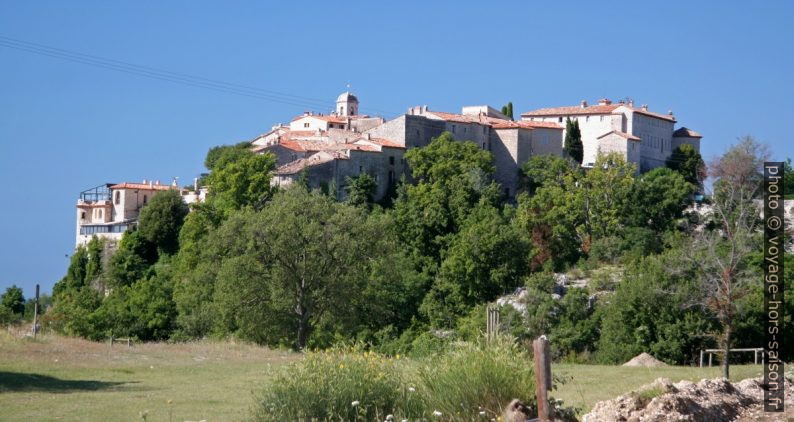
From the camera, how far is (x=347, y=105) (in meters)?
99.1

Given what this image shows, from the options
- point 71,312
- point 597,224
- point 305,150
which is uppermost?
point 305,150

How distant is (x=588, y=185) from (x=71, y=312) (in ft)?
96.4

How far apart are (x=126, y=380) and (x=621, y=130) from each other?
6059 cm

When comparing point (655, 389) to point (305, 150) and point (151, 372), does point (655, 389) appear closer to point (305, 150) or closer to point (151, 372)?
point (151, 372)

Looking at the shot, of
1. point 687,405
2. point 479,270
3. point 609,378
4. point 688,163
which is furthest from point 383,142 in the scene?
point 687,405

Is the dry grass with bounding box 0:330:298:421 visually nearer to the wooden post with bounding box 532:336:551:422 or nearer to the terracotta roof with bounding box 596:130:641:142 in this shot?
the wooden post with bounding box 532:336:551:422

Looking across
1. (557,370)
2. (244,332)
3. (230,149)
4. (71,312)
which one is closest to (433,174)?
(230,149)

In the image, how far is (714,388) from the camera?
616 inches

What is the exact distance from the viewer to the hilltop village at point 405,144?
67250mm

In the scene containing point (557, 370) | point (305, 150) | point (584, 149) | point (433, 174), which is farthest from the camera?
point (584, 149)

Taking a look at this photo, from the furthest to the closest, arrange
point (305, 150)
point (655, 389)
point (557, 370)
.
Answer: point (305, 150) < point (557, 370) < point (655, 389)

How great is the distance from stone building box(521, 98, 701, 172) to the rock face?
192ft

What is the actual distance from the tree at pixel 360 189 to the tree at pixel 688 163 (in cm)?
2173

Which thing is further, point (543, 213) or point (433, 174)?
point (433, 174)
